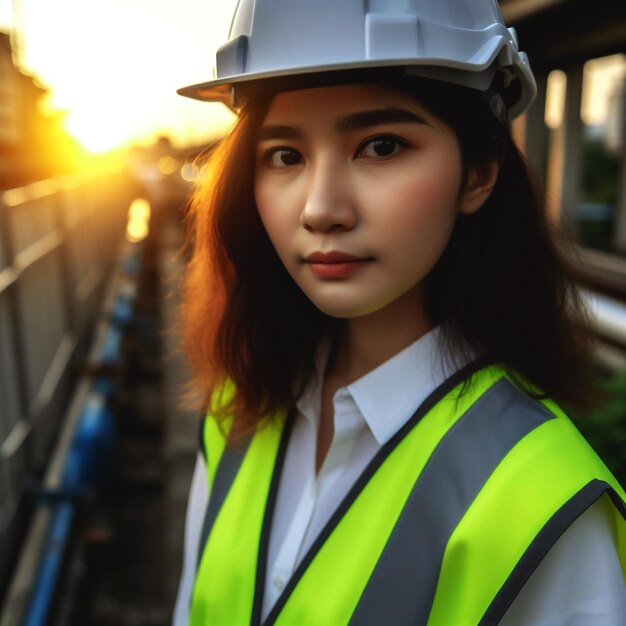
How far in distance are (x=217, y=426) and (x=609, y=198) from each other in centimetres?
1204

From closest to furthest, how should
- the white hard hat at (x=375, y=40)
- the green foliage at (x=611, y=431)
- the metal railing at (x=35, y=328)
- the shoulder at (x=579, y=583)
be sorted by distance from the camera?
the shoulder at (x=579, y=583), the white hard hat at (x=375, y=40), the green foliage at (x=611, y=431), the metal railing at (x=35, y=328)

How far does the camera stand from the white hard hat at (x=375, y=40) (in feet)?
3.66

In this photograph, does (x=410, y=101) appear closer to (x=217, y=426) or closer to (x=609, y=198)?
(x=217, y=426)

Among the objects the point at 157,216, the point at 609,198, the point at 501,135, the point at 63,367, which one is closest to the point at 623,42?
the point at 501,135

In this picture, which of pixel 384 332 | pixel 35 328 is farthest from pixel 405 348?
pixel 35 328

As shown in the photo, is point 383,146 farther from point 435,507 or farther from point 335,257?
point 435,507

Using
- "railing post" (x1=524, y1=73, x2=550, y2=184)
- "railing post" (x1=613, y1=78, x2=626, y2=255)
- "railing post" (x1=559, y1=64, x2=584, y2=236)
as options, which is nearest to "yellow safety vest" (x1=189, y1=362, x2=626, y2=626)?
"railing post" (x1=559, y1=64, x2=584, y2=236)

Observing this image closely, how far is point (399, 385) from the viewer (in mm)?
1383

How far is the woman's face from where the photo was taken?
3.89 feet

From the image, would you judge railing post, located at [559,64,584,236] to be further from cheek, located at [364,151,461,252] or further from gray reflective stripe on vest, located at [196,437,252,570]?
cheek, located at [364,151,461,252]

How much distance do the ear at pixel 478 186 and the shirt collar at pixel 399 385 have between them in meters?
0.26

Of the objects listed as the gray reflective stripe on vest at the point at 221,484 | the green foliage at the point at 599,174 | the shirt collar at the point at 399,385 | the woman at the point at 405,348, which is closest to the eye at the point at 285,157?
the woman at the point at 405,348

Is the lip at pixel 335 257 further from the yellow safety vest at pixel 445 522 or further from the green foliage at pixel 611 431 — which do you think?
the green foliage at pixel 611 431

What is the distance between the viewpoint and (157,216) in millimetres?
17141
